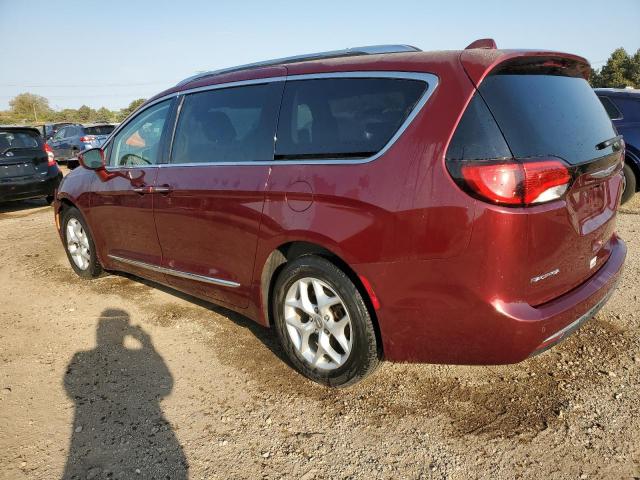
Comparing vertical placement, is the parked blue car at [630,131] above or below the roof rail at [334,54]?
below

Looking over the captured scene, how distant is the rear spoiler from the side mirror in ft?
10.7

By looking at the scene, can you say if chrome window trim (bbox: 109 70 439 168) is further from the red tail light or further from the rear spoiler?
the red tail light

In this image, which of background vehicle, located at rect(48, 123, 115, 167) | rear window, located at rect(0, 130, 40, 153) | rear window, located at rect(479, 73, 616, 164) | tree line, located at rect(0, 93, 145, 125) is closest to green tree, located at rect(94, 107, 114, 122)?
tree line, located at rect(0, 93, 145, 125)

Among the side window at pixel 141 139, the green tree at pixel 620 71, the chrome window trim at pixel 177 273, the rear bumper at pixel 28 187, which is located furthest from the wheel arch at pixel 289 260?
the green tree at pixel 620 71

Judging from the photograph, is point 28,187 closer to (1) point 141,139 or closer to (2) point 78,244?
(2) point 78,244

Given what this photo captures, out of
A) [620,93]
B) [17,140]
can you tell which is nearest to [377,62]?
[620,93]

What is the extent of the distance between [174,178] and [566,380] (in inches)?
110

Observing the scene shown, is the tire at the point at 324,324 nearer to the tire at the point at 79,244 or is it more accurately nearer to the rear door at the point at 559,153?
the rear door at the point at 559,153

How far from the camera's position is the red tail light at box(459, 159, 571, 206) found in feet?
6.76

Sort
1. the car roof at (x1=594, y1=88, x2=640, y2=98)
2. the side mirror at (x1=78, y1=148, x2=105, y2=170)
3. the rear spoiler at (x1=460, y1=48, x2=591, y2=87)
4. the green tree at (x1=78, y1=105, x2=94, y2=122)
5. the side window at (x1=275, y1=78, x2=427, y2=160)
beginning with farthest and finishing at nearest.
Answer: the green tree at (x1=78, y1=105, x2=94, y2=122) < the car roof at (x1=594, y1=88, x2=640, y2=98) < the side mirror at (x1=78, y1=148, x2=105, y2=170) < the side window at (x1=275, y1=78, x2=427, y2=160) < the rear spoiler at (x1=460, y1=48, x2=591, y2=87)

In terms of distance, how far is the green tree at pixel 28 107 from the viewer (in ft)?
225

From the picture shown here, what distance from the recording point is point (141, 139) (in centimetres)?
405

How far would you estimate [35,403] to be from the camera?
283 cm

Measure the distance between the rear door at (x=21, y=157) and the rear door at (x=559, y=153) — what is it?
355 inches
